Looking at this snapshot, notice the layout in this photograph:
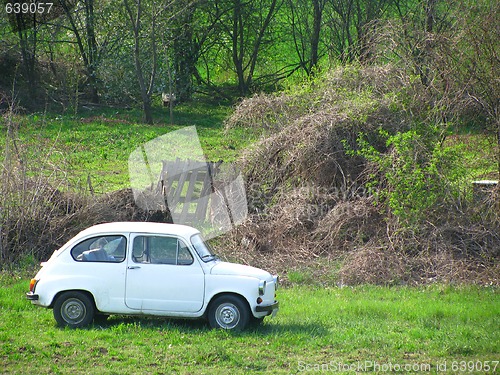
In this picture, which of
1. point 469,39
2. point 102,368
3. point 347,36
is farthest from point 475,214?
point 347,36

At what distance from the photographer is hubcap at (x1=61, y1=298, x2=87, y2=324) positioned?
30.8 ft

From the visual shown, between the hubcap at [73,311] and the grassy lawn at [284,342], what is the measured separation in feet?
0.69

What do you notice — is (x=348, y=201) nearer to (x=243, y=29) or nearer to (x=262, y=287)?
(x=262, y=287)

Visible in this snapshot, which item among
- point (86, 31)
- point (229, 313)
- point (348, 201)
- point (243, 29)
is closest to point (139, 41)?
point (86, 31)

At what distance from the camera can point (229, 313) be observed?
9.22 m

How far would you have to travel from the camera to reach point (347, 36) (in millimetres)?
34406

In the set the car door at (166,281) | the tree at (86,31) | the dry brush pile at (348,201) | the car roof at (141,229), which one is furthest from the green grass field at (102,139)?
the car door at (166,281)

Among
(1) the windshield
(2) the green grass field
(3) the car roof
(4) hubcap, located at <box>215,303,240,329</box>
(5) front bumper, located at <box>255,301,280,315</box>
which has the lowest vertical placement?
(4) hubcap, located at <box>215,303,240,329</box>

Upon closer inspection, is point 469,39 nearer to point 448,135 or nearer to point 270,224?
point 448,135

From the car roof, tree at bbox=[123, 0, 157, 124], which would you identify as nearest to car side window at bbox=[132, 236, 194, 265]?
the car roof

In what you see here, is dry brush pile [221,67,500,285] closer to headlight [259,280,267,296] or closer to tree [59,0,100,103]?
headlight [259,280,267,296]

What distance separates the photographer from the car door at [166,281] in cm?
922

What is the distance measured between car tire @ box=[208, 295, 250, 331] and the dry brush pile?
4.48 metres

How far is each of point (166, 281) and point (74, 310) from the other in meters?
1.38
